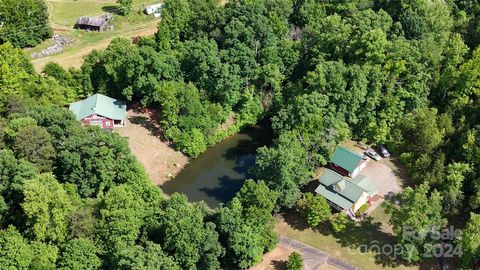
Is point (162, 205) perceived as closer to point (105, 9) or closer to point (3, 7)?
point (3, 7)

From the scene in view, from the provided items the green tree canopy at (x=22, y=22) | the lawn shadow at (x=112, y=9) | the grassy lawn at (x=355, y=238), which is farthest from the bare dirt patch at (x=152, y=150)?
the lawn shadow at (x=112, y=9)

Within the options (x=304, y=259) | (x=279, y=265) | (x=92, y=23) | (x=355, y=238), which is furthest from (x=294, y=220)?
(x=92, y=23)

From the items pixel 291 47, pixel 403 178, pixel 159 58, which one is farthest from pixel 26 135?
pixel 403 178

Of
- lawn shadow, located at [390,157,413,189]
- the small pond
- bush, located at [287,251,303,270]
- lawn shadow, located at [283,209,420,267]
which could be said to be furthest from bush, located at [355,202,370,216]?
the small pond

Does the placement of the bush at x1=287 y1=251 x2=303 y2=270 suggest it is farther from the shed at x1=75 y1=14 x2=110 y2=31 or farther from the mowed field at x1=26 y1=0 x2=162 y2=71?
the shed at x1=75 y1=14 x2=110 y2=31

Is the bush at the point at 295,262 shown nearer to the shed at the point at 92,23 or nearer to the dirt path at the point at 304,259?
the dirt path at the point at 304,259
